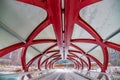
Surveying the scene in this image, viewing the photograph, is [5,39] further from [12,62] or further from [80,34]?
[12,62]

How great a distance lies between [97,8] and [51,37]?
6.97 metres

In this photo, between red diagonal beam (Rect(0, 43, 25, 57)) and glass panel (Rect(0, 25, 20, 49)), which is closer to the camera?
glass panel (Rect(0, 25, 20, 49))

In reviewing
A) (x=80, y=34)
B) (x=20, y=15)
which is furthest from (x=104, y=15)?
(x=20, y=15)

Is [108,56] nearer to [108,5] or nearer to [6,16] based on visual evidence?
[108,5]

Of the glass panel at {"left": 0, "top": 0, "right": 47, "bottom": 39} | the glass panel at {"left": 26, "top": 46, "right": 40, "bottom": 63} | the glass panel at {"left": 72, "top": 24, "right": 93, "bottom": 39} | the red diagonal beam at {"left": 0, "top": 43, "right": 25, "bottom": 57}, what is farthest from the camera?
the glass panel at {"left": 26, "top": 46, "right": 40, "bottom": 63}

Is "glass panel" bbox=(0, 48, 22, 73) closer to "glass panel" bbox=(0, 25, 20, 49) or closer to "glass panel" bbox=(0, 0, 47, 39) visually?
"glass panel" bbox=(0, 25, 20, 49)

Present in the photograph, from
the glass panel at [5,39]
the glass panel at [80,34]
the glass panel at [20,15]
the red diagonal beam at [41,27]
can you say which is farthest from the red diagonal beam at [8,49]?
the glass panel at [80,34]

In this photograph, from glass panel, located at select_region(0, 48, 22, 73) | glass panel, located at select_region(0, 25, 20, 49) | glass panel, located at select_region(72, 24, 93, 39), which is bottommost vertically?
glass panel, located at select_region(0, 48, 22, 73)

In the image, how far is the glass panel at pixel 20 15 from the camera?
814 cm

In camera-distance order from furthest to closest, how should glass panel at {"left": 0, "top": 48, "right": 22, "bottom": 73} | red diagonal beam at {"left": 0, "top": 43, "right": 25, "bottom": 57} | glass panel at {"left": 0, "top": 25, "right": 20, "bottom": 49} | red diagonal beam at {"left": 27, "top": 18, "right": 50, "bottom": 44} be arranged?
glass panel at {"left": 0, "top": 48, "right": 22, "bottom": 73} → red diagonal beam at {"left": 0, "top": 43, "right": 25, "bottom": 57} → glass panel at {"left": 0, "top": 25, "right": 20, "bottom": 49} → red diagonal beam at {"left": 27, "top": 18, "right": 50, "bottom": 44}

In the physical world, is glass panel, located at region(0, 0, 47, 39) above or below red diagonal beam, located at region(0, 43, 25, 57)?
above

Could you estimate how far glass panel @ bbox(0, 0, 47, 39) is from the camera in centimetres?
814

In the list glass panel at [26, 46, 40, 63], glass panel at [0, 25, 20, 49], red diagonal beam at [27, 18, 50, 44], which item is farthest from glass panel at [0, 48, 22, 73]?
red diagonal beam at [27, 18, 50, 44]

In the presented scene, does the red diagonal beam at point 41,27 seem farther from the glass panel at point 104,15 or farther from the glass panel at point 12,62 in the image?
the glass panel at point 12,62
